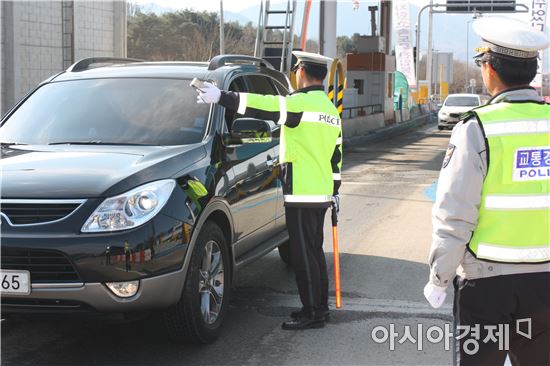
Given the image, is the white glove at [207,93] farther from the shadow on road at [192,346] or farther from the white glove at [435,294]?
the white glove at [435,294]

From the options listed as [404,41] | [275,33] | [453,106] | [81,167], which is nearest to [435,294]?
[81,167]

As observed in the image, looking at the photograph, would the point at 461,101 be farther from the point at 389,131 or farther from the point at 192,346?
the point at 192,346

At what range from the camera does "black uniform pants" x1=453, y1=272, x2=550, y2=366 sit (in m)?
2.81

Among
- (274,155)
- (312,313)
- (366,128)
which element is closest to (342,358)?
(312,313)

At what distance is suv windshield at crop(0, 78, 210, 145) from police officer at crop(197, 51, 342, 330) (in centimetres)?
68

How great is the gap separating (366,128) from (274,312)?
893 inches

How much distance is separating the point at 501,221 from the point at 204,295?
2.48 m

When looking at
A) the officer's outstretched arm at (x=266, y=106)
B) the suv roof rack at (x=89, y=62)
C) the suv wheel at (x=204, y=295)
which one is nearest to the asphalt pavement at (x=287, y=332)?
the suv wheel at (x=204, y=295)

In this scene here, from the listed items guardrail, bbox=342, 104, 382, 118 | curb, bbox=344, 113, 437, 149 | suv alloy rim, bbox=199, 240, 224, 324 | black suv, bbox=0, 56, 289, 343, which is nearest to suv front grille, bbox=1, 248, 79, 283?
black suv, bbox=0, 56, 289, 343

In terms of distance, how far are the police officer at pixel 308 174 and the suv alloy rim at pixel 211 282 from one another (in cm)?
59

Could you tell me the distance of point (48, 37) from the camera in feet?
56.5

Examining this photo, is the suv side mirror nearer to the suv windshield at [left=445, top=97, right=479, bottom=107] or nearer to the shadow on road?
the shadow on road

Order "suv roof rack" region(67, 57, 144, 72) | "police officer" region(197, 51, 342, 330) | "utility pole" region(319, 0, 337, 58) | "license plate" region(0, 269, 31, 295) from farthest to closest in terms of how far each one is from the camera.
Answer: "utility pole" region(319, 0, 337, 58) → "suv roof rack" region(67, 57, 144, 72) → "police officer" region(197, 51, 342, 330) → "license plate" region(0, 269, 31, 295)

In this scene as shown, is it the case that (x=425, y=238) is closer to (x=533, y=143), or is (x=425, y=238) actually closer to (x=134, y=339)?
(x=134, y=339)
